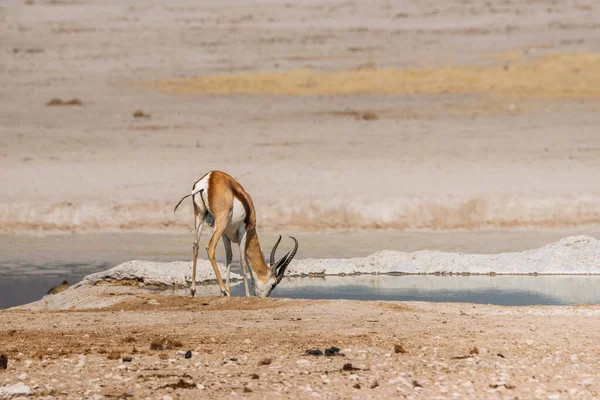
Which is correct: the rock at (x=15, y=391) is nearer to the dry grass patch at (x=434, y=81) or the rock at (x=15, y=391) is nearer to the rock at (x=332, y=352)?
the rock at (x=332, y=352)

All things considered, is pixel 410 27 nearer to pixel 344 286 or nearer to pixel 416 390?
pixel 344 286

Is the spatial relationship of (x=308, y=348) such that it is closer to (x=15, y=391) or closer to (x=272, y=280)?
(x=15, y=391)

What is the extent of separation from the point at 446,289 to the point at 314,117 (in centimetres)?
1564

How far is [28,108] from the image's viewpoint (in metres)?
30.7

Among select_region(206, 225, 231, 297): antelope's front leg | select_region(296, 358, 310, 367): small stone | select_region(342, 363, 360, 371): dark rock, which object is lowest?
select_region(342, 363, 360, 371): dark rock

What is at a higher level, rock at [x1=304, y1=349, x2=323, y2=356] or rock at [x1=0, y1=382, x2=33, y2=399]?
rock at [x1=304, y1=349, x2=323, y2=356]

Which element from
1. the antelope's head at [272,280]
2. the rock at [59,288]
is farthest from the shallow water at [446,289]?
the rock at [59,288]

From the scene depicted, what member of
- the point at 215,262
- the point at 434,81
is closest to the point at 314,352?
the point at 215,262

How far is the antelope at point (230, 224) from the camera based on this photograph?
38.2 feet

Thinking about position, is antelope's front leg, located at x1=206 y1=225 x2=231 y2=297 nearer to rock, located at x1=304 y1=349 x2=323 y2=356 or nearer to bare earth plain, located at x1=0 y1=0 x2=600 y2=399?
bare earth plain, located at x1=0 y1=0 x2=600 y2=399

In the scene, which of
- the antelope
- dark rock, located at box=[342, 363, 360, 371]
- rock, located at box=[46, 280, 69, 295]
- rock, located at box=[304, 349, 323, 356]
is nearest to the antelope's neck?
the antelope

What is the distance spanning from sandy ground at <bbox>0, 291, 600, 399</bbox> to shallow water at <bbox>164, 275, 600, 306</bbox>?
1.63m

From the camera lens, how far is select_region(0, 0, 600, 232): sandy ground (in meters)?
17.9

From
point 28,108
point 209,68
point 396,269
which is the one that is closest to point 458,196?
point 396,269
